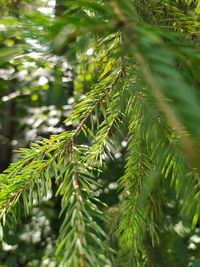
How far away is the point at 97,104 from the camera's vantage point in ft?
2.27

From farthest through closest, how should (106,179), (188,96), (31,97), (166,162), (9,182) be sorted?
(31,97), (106,179), (9,182), (166,162), (188,96)

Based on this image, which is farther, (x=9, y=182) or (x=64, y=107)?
(x=64, y=107)

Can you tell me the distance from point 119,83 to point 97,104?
0.09m

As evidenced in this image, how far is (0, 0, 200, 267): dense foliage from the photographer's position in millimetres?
319

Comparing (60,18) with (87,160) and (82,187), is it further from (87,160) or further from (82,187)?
(87,160)

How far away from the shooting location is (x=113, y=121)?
71cm

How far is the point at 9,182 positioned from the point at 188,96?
1.50 ft

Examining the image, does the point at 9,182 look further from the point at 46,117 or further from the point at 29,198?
the point at 46,117

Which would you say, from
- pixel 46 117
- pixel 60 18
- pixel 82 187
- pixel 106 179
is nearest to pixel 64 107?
pixel 46 117

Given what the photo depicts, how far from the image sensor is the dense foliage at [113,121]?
319 millimetres

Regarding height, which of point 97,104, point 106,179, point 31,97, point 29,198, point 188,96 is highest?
point 188,96

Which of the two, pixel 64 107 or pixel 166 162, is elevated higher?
pixel 166 162

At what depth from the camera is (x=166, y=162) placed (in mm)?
581

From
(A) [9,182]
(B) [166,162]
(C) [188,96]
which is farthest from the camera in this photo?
(A) [9,182]
